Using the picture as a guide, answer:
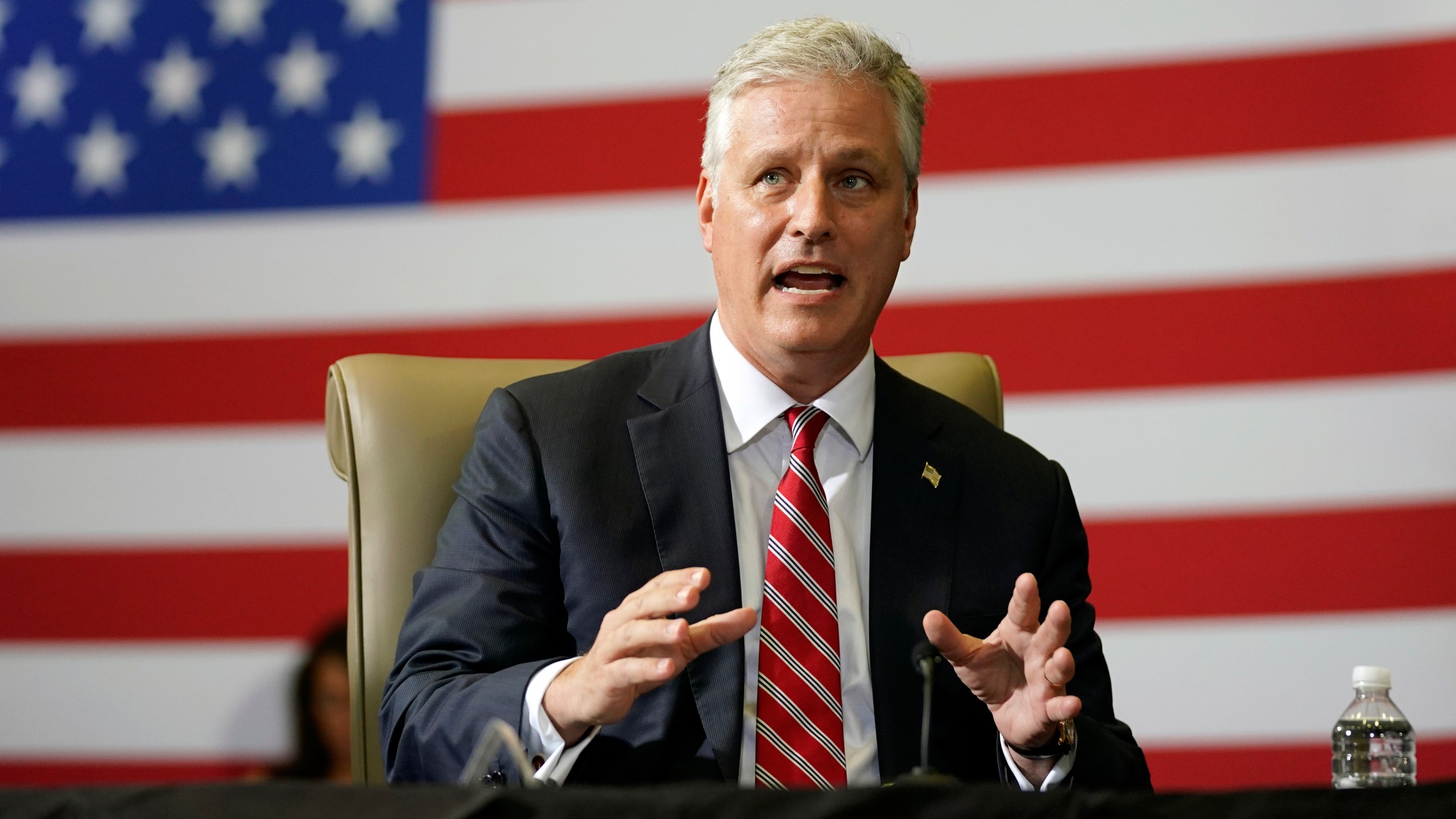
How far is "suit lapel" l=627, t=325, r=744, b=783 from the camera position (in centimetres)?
147

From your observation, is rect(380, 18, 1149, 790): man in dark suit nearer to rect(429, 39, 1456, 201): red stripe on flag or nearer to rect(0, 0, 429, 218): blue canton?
rect(429, 39, 1456, 201): red stripe on flag

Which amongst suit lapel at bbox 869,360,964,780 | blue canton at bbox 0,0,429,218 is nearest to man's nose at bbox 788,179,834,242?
suit lapel at bbox 869,360,964,780

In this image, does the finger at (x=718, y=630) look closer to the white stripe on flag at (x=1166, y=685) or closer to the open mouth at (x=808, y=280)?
the open mouth at (x=808, y=280)

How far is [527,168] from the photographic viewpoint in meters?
2.86

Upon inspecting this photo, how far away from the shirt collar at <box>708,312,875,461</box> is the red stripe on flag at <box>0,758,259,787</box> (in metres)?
1.78

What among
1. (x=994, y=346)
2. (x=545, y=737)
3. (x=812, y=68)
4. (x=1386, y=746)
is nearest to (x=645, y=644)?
(x=545, y=737)

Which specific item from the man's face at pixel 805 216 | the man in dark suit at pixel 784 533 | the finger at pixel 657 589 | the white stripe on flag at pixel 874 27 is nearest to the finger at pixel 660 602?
the finger at pixel 657 589

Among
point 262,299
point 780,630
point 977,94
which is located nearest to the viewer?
point 780,630

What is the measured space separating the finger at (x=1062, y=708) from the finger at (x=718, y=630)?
1.04 ft

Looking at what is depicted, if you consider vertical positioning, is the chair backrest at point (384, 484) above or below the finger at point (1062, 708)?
above

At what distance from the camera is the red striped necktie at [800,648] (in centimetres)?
146

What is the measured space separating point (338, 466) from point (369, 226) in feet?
4.46

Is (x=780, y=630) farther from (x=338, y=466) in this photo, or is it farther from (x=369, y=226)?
(x=369, y=226)

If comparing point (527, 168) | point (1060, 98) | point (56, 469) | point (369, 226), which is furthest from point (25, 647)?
point (1060, 98)
